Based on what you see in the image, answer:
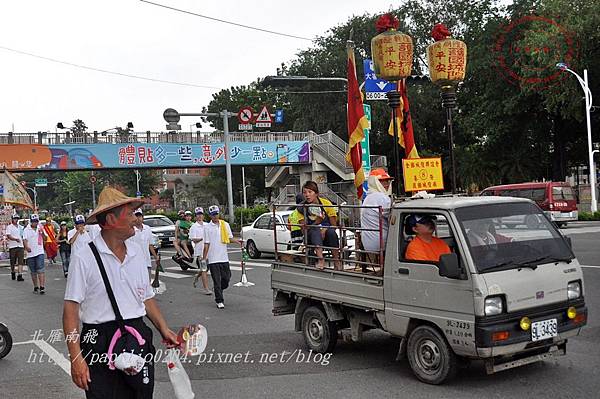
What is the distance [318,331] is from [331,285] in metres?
0.73

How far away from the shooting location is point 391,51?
8.97 metres

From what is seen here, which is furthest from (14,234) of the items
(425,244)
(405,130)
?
(425,244)

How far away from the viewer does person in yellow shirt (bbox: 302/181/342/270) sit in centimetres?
753

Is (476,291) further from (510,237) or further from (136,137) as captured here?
(136,137)

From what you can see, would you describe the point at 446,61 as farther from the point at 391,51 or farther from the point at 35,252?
the point at 35,252

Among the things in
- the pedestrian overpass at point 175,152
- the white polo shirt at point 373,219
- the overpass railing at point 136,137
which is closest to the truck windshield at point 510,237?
the white polo shirt at point 373,219

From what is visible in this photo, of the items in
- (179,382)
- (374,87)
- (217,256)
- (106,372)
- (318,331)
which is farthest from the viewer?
(374,87)

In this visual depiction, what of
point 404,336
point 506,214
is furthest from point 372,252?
point 506,214

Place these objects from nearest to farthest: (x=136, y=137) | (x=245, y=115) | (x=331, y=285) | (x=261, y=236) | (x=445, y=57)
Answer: (x=331, y=285), (x=445, y=57), (x=261, y=236), (x=245, y=115), (x=136, y=137)

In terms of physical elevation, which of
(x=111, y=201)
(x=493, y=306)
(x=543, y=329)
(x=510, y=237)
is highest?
(x=111, y=201)

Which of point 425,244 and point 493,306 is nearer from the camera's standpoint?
point 493,306

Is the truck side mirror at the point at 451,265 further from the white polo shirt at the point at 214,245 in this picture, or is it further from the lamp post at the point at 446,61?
the white polo shirt at the point at 214,245

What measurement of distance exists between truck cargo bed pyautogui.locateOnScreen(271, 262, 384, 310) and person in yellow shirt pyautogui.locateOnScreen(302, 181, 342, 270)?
0.23 meters

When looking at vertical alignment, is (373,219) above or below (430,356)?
above
